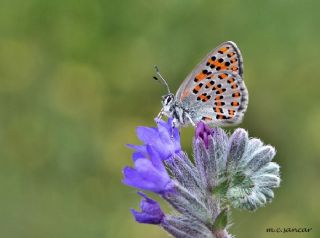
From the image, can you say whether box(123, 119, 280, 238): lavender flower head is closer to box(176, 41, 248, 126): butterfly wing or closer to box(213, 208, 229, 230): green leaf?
box(213, 208, 229, 230): green leaf

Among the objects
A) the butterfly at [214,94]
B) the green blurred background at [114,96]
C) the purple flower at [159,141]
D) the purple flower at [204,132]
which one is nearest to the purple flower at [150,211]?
the purple flower at [159,141]

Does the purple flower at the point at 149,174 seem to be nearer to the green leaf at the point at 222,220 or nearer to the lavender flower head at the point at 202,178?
the lavender flower head at the point at 202,178

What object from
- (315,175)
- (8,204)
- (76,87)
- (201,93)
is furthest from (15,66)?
(201,93)

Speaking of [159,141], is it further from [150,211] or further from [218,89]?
[218,89]

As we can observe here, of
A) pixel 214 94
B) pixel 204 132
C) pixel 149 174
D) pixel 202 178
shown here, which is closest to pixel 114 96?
pixel 214 94

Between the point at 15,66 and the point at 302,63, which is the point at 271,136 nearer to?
the point at 302,63

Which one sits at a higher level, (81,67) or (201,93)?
(81,67)
